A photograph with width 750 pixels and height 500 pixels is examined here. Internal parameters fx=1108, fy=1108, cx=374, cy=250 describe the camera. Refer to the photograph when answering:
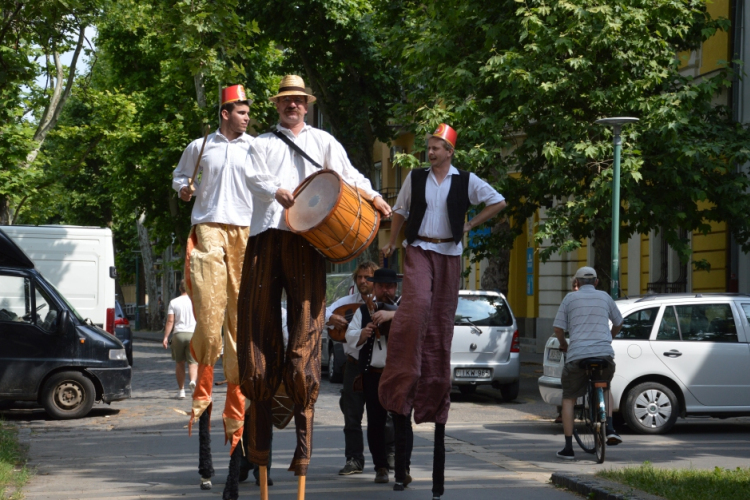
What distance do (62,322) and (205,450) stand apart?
756 centimetres

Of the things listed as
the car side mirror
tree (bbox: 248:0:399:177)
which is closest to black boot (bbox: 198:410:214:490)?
the car side mirror

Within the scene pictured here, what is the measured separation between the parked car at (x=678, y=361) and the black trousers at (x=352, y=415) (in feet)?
16.1

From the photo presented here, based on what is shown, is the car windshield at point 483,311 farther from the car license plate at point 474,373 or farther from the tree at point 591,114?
the tree at point 591,114

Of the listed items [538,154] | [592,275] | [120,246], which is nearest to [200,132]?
[538,154]

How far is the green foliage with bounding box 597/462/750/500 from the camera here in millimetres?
7421

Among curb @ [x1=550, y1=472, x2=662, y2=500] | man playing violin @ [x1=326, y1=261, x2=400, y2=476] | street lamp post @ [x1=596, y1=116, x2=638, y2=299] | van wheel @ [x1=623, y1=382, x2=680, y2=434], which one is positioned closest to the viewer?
curb @ [x1=550, y1=472, x2=662, y2=500]

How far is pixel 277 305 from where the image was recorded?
6.38 meters

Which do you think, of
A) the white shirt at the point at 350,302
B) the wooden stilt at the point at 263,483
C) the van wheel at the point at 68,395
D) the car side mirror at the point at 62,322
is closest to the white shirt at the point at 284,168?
the wooden stilt at the point at 263,483

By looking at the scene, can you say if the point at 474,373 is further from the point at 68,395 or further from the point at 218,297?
the point at 218,297

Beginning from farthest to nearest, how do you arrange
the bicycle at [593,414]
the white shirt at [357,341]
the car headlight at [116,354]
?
the car headlight at [116,354] < the bicycle at [593,414] < the white shirt at [357,341]

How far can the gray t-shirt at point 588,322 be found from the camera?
1123 centimetres

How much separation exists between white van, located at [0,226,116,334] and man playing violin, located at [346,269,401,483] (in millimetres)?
11697

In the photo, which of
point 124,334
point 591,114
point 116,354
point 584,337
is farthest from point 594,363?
point 124,334

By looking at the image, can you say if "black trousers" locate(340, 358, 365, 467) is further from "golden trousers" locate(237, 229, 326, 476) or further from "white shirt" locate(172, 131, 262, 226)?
"golden trousers" locate(237, 229, 326, 476)
